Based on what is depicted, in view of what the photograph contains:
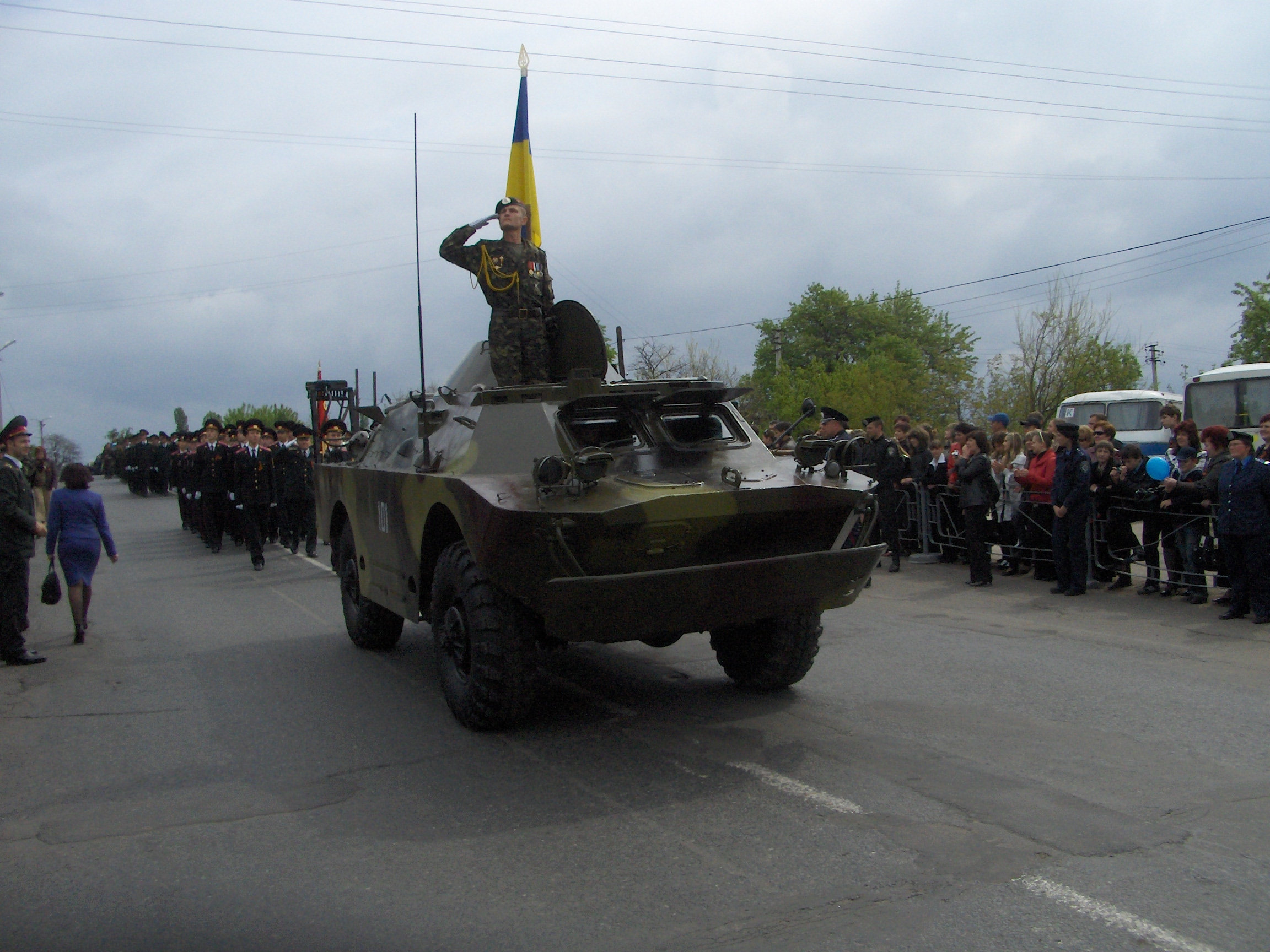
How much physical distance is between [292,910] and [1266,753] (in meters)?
4.57

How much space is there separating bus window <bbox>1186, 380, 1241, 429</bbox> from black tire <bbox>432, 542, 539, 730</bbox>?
18601mm

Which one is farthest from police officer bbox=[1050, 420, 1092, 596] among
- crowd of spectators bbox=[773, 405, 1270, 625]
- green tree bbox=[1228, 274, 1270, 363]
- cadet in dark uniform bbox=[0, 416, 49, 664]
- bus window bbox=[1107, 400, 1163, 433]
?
green tree bbox=[1228, 274, 1270, 363]

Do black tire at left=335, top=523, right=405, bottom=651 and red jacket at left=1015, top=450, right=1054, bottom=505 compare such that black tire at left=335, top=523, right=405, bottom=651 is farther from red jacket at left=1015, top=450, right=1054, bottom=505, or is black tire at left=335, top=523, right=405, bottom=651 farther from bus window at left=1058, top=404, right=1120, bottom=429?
bus window at left=1058, top=404, right=1120, bottom=429

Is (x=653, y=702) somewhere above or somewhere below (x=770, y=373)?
below

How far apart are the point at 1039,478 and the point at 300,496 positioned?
10964 millimetres

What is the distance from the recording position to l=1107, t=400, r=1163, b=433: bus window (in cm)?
2809

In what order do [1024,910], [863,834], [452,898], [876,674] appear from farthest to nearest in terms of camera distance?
[876,674], [863,834], [452,898], [1024,910]

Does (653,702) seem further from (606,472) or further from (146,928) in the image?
(146,928)

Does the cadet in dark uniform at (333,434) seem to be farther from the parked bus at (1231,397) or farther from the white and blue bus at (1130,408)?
the white and blue bus at (1130,408)

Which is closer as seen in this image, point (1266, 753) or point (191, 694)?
point (1266, 753)

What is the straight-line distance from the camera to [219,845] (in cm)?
459

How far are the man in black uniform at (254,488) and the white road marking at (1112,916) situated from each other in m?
13.4

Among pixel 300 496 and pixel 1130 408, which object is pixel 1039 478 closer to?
pixel 300 496

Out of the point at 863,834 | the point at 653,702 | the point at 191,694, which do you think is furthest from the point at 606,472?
the point at 191,694
